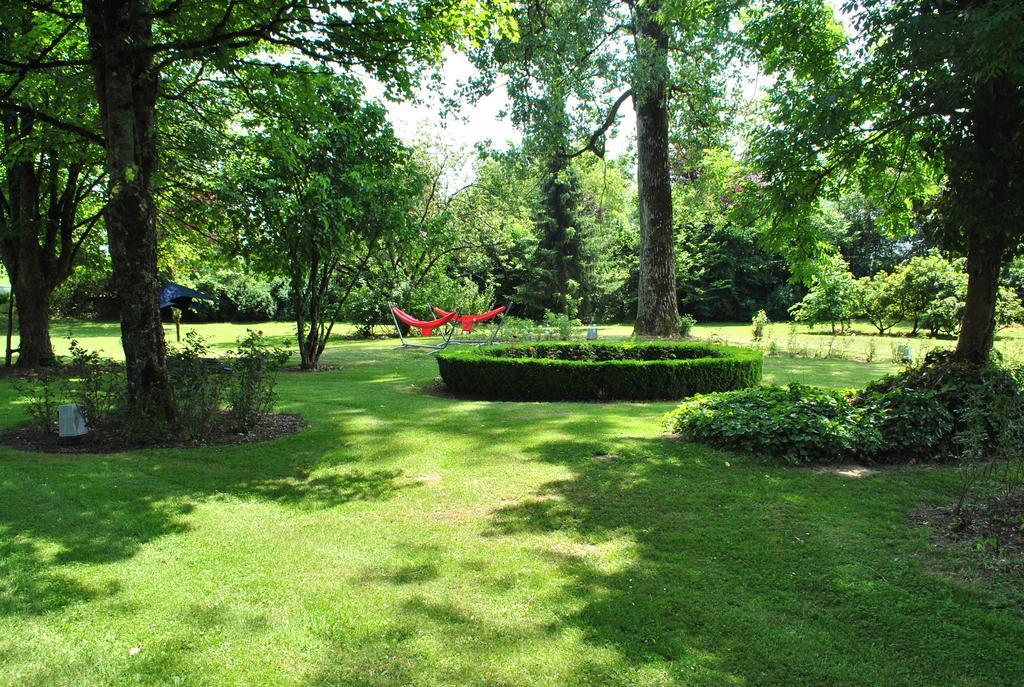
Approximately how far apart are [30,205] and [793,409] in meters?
12.9

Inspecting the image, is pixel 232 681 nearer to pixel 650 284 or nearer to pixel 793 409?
pixel 793 409

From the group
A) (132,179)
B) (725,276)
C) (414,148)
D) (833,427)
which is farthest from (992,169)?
(725,276)

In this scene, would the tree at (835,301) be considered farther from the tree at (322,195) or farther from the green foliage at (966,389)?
the green foliage at (966,389)

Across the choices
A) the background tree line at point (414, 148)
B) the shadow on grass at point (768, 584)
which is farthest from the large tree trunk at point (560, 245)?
the shadow on grass at point (768, 584)

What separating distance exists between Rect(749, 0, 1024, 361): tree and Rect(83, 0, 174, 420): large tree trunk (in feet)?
20.2

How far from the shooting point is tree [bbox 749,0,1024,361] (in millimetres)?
4941

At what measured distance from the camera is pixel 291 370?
12719 millimetres

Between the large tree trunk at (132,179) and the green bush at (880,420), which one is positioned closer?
the green bush at (880,420)

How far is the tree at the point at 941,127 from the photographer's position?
4.94 meters

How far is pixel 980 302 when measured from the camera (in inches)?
246

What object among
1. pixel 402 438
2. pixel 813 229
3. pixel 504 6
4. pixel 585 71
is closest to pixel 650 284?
pixel 585 71

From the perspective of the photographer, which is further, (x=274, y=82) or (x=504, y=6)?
(x=504, y=6)

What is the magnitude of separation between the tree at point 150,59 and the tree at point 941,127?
3917 millimetres

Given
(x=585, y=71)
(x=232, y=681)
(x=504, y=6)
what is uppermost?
(x=585, y=71)
